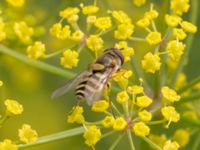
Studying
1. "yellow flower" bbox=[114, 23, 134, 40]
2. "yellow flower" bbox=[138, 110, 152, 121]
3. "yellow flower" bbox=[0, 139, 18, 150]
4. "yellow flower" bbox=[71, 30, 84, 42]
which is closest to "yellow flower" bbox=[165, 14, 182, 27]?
"yellow flower" bbox=[114, 23, 134, 40]

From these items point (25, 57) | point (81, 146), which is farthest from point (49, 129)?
point (25, 57)

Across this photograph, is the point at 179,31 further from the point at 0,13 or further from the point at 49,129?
the point at 49,129

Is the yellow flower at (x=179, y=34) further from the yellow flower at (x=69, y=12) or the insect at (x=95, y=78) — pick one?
the yellow flower at (x=69, y=12)

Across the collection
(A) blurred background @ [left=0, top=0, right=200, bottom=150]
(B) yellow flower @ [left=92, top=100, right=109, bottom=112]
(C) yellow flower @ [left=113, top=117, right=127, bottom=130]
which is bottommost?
(C) yellow flower @ [left=113, top=117, right=127, bottom=130]

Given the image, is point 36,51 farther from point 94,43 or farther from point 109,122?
point 109,122

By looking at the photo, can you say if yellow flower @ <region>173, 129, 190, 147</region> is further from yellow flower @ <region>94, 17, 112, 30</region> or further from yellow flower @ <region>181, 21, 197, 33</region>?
yellow flower @ <region>94, 17, 112, 30</region>

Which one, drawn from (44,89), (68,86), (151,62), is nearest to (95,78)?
(68,86)
